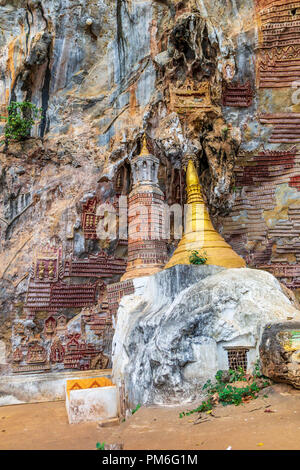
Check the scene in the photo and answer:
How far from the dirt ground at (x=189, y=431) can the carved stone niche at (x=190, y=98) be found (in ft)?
34.4

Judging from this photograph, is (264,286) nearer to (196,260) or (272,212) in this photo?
(196,260)

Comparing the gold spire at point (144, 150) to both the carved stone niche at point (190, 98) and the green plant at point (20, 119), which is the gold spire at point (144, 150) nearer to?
the carved stone niche at point (190, 98)

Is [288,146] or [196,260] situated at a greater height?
[288,146]

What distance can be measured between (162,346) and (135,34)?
14508 millimetres

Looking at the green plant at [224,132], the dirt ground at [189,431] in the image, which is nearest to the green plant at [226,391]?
the dirt ground at [189,431]

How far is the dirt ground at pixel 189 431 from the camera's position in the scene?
4629 mm

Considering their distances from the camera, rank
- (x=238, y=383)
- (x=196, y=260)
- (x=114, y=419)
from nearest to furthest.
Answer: (x=238, y=383) → (x=114, y=419) → (x=196, y=260)

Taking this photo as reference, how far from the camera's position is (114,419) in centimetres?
780

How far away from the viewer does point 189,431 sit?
5.39m

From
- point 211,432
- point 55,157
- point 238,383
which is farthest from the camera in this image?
point 55,157

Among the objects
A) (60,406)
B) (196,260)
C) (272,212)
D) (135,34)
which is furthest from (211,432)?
(135,34)

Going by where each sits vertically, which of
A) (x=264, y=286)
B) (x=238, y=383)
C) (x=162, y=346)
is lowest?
(x=238, y=383)

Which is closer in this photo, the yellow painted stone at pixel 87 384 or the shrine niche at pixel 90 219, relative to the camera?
the yellow painted stone at pixel 87 384

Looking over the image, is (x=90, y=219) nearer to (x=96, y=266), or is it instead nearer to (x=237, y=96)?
(x=96, y=266)
